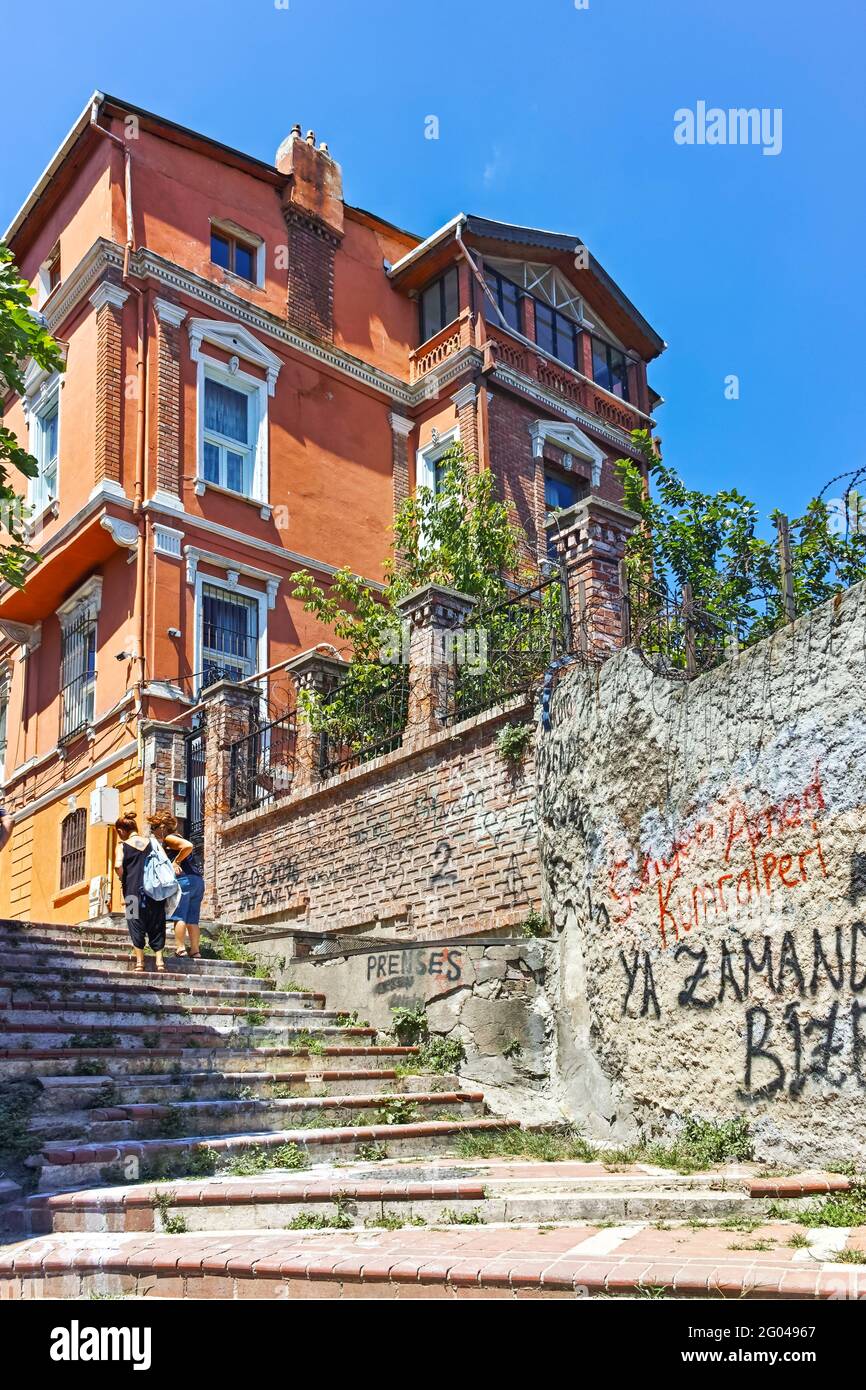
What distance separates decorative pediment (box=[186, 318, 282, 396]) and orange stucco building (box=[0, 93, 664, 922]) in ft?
0.14

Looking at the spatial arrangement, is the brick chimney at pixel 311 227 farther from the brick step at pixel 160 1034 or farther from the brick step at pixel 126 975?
the brick step at pixel 160 1034

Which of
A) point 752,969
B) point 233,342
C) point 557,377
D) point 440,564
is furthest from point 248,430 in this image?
point 752,969

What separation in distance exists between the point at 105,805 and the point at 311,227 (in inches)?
445

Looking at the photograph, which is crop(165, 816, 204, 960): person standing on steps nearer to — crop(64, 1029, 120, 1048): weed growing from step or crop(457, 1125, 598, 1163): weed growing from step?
crop(64, 1029, 120, 1048): weed growing from step

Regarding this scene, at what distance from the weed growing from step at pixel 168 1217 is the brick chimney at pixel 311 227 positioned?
1815 centimetres

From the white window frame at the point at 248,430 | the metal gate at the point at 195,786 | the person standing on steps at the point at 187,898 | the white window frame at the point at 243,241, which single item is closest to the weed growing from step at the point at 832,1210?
the person standing on steps at the point at 187,898

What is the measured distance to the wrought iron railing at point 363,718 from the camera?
1293cm

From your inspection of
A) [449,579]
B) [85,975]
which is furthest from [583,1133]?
[449,579]

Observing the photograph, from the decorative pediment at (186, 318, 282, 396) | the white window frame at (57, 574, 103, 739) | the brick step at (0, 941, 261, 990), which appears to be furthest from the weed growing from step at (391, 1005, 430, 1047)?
the decorative pediment at (186, 318, 282, 396)

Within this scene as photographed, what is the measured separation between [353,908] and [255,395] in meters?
11.5

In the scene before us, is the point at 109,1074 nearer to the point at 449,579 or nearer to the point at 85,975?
the point at 85,975

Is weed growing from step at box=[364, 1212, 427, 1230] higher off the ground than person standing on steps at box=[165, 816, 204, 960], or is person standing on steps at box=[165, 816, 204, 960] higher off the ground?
person standing on steps at box=[165, 816, 204, 960]

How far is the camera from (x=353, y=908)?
1277cm

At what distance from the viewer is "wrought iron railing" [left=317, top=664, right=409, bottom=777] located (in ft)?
42.4
